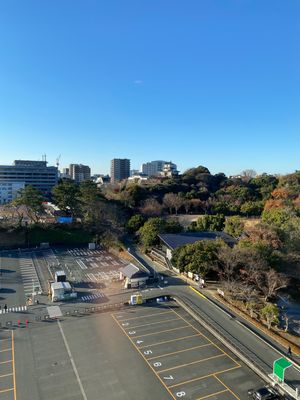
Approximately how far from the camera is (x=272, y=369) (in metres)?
15.3

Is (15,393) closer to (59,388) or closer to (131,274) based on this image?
(59,388)

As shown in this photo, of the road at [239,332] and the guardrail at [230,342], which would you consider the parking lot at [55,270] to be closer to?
the road at [239,332]

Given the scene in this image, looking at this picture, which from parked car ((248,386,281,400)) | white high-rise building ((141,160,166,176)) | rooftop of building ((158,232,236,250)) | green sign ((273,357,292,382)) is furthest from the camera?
white high-rise building ((141,160,166,176))

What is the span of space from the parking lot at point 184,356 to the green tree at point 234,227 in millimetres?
20220

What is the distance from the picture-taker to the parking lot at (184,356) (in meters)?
14.2

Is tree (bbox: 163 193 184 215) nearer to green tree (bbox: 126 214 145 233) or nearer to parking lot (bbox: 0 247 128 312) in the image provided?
green tree (bbox: 126 214 145 233)

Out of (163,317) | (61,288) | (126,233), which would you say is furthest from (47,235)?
(163,317)

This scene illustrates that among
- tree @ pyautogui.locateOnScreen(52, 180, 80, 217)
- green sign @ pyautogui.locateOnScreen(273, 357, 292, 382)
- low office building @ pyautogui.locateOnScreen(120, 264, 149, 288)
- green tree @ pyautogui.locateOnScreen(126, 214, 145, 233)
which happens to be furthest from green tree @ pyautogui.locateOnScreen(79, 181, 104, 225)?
green sign @ pyautogui.locateOnScreen(273, 357, 292, 382)

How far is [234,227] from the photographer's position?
40.6m

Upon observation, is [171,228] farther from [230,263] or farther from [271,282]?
[271,282]

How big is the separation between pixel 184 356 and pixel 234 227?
26.3 m

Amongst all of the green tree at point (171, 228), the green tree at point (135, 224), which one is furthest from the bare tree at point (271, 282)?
the green tree at point (135, 224)

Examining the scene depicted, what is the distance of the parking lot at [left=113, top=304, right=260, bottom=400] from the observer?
14211 mm

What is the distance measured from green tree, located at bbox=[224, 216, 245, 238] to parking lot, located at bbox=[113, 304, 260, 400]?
20220mm
